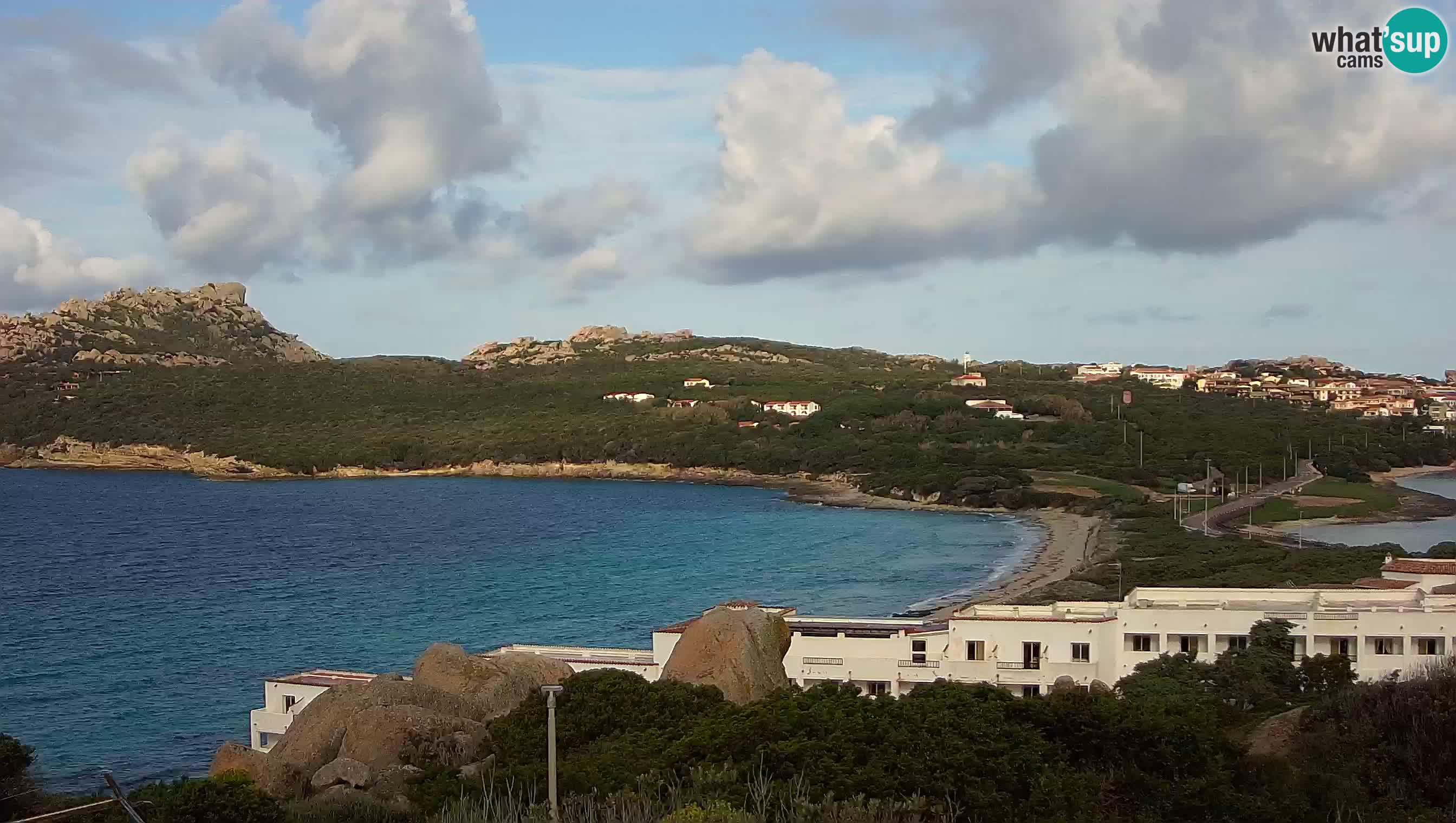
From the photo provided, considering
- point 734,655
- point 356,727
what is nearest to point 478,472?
point 734,655

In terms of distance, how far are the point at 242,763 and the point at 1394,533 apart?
5633cm

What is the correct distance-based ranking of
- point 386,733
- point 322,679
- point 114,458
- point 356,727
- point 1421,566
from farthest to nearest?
point 114,458 → point 1421,566 → point 322,679 → point 356,727 → point 386,733

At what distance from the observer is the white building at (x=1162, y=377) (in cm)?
14088

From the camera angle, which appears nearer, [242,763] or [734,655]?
[242,763]

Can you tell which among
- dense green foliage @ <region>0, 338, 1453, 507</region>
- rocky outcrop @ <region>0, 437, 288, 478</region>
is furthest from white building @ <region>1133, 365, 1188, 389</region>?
rocky outcrop @ <region>0, 437, 288, 478</region>

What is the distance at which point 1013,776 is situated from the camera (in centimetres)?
1191

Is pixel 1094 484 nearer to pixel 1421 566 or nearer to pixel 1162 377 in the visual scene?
pixel 1421 566

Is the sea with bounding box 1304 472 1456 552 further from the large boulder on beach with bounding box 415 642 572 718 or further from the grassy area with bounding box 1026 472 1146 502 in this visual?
the large boulder on beach with bounding box 415 642 572 718

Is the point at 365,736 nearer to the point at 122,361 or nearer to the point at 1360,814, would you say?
the point at 1360,814

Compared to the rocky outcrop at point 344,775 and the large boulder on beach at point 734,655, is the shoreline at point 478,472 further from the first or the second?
the rocky outcrop at point 344,775

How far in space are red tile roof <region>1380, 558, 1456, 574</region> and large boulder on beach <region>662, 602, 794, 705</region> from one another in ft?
58.3

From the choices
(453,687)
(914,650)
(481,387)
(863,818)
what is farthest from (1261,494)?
(481,387)

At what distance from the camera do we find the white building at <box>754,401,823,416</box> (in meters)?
115

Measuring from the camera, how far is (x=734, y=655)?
57.3ft
